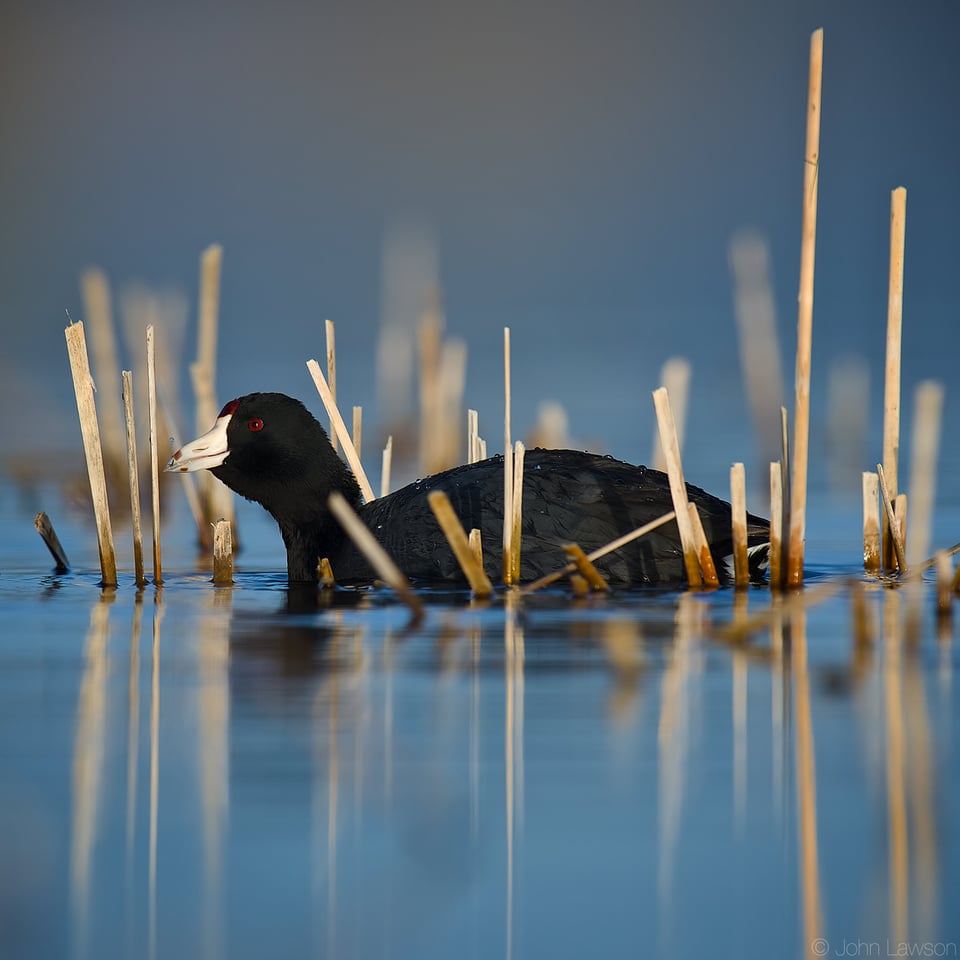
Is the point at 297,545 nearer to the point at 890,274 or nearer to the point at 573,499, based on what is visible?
the point at 573,499

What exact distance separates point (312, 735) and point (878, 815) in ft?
4.98

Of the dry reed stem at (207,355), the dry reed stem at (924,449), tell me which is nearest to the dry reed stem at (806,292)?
the dry reed stem at (924,449)

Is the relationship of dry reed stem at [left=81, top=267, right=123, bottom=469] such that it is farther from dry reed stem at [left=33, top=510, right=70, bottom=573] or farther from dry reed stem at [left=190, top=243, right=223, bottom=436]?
dry reed stem at [left=33, top=510, right=70, bottom=573]

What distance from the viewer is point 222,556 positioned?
7418 millimetres

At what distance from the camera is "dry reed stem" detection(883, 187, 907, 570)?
21.8 feet

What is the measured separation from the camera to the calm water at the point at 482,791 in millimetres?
3033

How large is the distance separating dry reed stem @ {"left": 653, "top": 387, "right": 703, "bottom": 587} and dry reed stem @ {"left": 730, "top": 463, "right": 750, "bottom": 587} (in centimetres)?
17

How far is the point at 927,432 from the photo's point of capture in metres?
8.00

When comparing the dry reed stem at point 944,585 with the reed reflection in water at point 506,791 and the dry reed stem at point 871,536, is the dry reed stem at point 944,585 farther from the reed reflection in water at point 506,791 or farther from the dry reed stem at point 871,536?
the dry reed stem at point 871,536

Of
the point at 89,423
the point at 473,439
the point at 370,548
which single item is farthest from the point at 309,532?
the point at 370,548

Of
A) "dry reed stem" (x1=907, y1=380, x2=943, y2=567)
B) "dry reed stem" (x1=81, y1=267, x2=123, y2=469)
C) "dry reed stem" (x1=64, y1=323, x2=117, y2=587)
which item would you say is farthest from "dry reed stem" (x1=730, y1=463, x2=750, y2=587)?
"dry reed stem" (x1=81, y1=267, x2=123, y2=469)

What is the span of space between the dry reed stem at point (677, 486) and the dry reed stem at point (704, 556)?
2 cm

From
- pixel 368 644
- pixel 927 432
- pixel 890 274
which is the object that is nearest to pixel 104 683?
pixel 368 644

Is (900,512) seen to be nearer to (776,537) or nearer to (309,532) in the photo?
(776,537)
